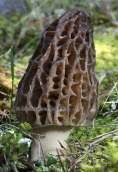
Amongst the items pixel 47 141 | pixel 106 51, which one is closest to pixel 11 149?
pixel 47 141

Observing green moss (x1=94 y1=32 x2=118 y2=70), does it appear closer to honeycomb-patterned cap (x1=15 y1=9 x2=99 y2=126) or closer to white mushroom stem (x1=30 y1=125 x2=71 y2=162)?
honeycomb-patterned cap (x1=15 y1=9 x2=99 y2=126)

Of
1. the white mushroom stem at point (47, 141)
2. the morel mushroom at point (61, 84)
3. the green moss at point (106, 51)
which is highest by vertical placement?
the green moss at point (106, 51)

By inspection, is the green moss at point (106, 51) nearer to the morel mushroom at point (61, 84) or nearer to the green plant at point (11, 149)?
the morel mushroom at point (61, 84)

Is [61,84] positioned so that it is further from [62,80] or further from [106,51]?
[106,51]

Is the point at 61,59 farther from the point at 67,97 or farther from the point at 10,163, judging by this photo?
the point at 10,163

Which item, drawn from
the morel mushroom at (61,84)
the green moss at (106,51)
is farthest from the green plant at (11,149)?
the green moss at (106,51)

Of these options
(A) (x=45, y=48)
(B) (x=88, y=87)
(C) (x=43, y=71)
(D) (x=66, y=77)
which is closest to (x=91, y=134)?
(B) (x=88, y=87)

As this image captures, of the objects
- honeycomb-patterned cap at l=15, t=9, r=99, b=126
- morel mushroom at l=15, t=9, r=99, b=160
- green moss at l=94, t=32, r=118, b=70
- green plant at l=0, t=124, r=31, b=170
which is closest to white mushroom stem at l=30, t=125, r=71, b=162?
morel mushroom at l=15, t=9, r=99, b=160
